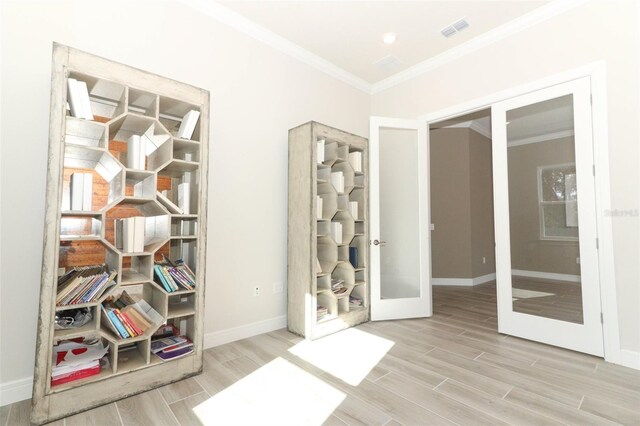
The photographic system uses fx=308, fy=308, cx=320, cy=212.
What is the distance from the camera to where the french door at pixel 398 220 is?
354 centimetres

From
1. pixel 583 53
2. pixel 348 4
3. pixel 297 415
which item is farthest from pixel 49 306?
pixel 583 53

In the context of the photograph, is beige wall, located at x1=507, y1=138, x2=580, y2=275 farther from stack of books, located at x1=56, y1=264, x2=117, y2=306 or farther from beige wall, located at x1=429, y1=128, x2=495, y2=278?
stack of books, located at x1=56, y1=264, x2=117, y2=306

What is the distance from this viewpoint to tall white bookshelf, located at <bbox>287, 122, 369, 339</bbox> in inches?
118

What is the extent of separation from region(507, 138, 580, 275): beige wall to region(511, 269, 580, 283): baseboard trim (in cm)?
3

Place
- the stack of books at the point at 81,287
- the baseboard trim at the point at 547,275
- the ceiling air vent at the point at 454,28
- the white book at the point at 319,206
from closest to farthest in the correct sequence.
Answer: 1. the stack of books at the point at 81,287
2. the baseboard trim at the point at 547,275
3. the ceiling air vent at the point at 454,28
4. the white book at the point at 319,206

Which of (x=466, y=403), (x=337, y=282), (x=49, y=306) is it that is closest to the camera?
(x=49, y=306)

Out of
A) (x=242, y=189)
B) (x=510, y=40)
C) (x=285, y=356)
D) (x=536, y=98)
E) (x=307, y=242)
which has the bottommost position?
(x=285, y=356)

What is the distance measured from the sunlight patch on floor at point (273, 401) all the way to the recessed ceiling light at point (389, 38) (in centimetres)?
334

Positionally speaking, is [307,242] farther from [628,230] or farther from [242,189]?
[628,230]

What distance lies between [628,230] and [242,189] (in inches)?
128

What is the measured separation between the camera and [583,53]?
268 cm

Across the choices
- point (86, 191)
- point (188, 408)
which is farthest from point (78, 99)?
point (188, 408)

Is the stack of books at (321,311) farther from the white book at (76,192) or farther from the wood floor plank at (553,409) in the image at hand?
the white book at (76,192)

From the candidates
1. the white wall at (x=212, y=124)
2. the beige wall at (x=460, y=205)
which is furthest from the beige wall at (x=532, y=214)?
the beige wall at (x=460, y=205)
